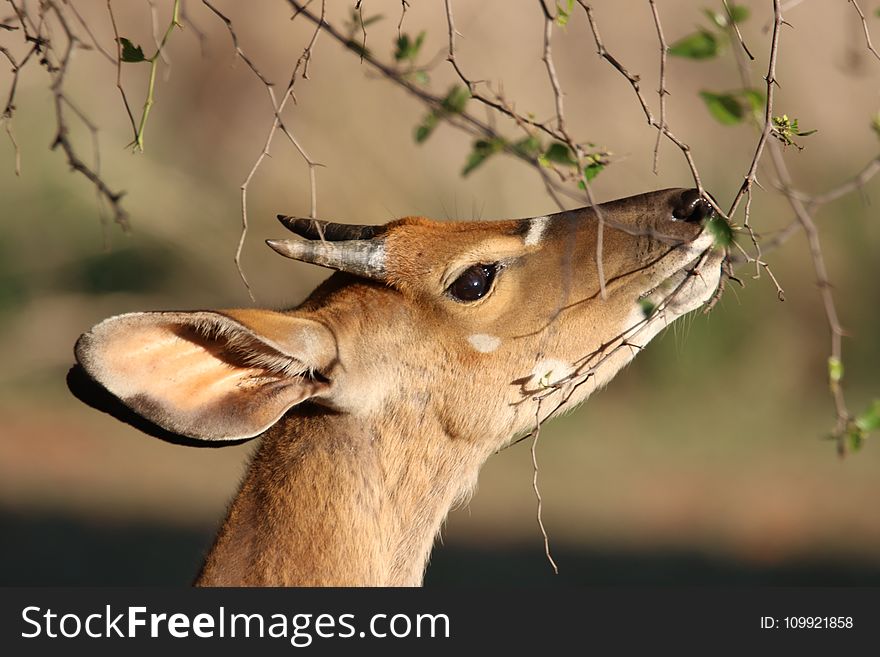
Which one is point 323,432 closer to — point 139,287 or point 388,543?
point 388,543

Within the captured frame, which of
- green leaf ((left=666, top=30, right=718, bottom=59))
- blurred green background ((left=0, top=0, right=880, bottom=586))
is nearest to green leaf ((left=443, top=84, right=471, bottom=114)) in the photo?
green leaf ((left=666, top=30, right=718, bottom=59))

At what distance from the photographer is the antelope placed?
4.31 m

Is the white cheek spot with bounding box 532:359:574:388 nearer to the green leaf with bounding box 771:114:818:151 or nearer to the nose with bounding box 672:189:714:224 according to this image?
the nose with bounding box 672:189:714:224

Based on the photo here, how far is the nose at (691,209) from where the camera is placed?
447cm

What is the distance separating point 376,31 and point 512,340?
856 cm

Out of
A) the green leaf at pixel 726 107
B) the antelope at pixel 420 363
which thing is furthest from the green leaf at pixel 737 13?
the antelope at pixel 420 363

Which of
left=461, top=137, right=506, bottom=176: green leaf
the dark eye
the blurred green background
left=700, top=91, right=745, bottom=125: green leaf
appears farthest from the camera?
the blurred green background

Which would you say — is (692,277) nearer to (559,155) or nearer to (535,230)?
(535,230)

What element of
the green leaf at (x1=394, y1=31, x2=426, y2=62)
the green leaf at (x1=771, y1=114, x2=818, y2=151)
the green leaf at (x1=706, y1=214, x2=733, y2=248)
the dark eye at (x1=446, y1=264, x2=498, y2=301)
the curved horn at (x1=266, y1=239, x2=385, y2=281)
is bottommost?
the green leaf at (x1=706, y1=214, x2=733, y2=248)

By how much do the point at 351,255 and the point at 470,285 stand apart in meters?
0.45

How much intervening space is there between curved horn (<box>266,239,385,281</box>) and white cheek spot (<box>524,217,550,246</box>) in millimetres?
564

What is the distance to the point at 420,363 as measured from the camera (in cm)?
447

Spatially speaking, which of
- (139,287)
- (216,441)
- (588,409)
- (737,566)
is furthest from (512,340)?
(139,287)

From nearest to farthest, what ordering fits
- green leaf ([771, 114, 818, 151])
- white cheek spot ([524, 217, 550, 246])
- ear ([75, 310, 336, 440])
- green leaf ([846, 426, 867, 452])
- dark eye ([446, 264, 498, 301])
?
green leaf ([846, 426, 867, 452]), green leaf ([771, 114, 818, 151]), ear ([75, 310, 336, 440]), dark eye ([446, 264, 498, 301]), white cheek spot ([524, 217, 550, 246])
